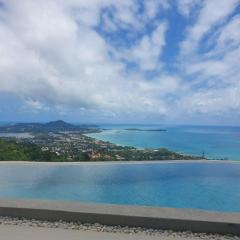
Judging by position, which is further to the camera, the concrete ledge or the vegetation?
the vegetation

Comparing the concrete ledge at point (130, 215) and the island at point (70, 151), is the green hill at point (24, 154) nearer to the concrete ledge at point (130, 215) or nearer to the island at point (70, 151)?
the island at point (70, 151)

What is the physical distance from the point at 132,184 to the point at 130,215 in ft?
27.6

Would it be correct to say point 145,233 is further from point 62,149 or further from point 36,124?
point 36,124

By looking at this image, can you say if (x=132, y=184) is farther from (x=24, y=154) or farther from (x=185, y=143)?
(x=185, y=143)

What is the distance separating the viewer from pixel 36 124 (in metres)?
27.4

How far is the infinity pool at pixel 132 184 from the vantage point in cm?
1034

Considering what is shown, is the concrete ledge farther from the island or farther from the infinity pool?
the island

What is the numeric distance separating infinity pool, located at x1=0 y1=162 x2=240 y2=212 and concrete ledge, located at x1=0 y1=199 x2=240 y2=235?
4.24 metres

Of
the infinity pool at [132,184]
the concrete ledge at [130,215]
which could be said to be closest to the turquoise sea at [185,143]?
the infinity pool at [132,184]

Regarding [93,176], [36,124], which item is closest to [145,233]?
[93,176]

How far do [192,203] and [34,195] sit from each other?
14.2 feet

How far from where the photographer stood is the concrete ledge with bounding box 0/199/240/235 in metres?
3.62

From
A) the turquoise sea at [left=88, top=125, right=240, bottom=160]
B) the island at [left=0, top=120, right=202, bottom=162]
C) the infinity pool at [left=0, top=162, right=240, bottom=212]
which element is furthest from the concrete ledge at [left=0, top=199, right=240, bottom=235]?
the turquoise sea at [left=88, top=125, right=240, bottom=160]

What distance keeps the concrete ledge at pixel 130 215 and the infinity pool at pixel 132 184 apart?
4.24 m
